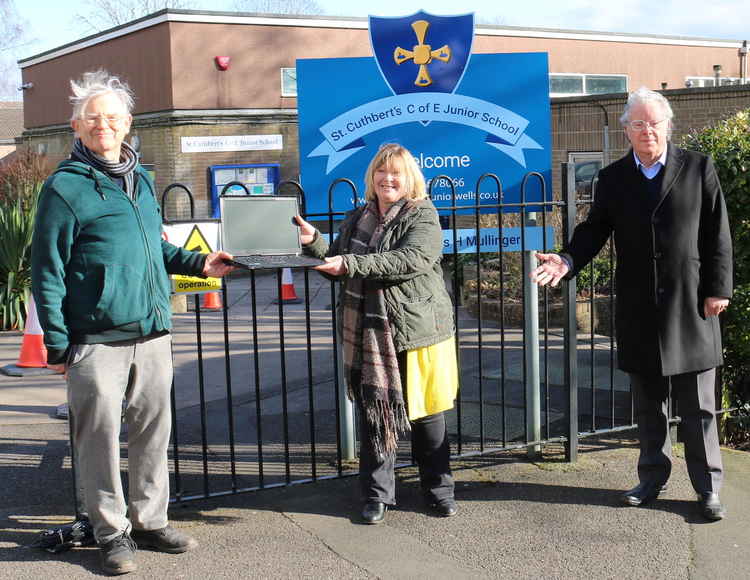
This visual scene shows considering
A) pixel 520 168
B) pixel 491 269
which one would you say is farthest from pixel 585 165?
pixel 520 168

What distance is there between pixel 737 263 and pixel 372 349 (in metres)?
2.41

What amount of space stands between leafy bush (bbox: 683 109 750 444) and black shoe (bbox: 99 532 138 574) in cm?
355

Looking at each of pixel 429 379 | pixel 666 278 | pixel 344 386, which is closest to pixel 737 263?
pixel 666 278

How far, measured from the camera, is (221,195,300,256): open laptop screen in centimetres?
381

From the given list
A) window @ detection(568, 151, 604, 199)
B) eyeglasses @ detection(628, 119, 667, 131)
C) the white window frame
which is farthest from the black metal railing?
the white window frame

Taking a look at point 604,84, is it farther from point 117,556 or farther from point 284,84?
point 117,556

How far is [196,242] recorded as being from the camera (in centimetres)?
425

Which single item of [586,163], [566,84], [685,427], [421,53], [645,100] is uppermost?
[566,84]

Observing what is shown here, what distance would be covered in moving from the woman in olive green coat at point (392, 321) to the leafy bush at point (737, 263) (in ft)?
6.25

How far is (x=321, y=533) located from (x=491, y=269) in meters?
7.38

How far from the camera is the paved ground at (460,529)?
147 inches

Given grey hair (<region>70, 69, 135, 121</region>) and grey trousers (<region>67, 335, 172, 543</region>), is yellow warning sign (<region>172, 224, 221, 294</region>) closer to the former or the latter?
grey trousers (<region>67, 335, 172, 543</region>)

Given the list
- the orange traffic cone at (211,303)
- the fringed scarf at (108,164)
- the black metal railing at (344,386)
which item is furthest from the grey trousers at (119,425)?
the orange traffic cone at (211,303)

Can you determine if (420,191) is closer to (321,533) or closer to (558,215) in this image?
(321,533)
